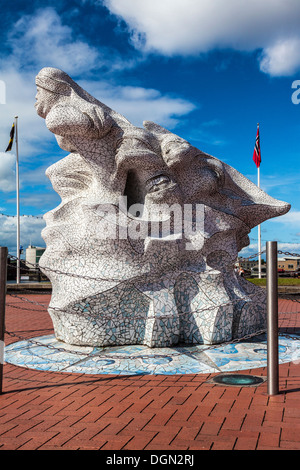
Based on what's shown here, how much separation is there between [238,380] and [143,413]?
1.40 m

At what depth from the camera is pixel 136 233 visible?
6.24 meters

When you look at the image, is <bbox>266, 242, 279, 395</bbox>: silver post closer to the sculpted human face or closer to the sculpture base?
the sculpture base

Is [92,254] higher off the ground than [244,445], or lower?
higher

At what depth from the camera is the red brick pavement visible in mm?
3084

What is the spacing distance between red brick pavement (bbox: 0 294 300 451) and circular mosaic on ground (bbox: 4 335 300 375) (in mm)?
231

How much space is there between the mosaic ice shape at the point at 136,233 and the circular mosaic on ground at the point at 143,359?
0.27 meters

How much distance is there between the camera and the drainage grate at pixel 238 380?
14.8 ft

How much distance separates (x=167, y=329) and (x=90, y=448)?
121 inches

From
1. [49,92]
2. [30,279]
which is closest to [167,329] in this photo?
[49,92]

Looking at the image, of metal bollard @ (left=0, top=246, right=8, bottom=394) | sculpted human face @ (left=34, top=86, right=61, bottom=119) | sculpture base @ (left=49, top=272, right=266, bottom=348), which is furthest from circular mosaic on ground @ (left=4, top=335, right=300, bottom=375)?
sculpted human face @ (left=34, top=86, right=61, bottom=119)

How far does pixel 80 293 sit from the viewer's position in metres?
5.93

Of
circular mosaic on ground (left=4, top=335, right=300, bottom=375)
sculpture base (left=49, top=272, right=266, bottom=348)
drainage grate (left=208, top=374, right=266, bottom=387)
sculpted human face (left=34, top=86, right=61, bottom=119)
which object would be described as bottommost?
drainage grate (left=208, top=374, right=266, bottom=387)
